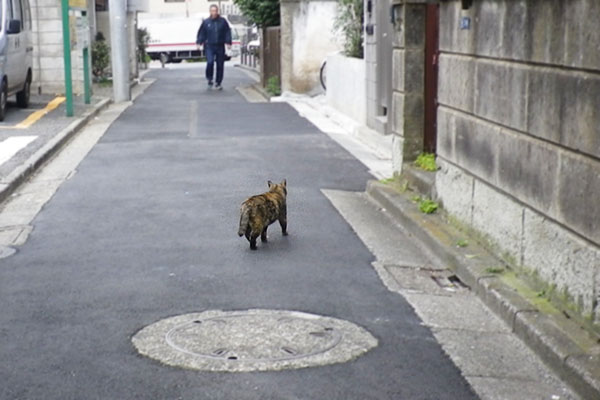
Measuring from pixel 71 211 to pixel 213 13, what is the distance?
18428mm

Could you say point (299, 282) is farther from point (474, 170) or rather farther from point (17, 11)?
point (17, 11)

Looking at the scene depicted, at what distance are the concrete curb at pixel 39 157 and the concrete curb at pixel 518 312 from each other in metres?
4.36

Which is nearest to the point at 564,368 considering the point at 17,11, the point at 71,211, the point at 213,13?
the point at 71,211

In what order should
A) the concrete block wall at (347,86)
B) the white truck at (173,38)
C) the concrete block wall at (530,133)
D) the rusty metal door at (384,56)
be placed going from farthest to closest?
the white truck at (173,38)
the concrete block wall at (347,86)
the rusty metal door at (384,56)
the concrete block wall at (530,133)

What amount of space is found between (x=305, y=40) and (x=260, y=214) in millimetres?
16518

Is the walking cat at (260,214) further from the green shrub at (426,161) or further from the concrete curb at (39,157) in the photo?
the concrete curb at (39,157)

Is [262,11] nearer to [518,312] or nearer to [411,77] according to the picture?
[411,77]

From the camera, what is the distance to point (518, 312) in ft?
19.9

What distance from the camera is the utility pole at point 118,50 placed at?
23.1 m

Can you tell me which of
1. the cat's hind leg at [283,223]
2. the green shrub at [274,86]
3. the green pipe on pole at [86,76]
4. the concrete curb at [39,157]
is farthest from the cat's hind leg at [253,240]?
the green shrub at [274,86]

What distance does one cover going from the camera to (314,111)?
21.2 m

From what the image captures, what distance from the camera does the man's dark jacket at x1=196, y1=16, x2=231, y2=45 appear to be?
2749 cm

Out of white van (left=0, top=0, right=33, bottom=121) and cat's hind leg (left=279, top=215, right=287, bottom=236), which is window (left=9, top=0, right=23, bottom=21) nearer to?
white van (left=0, top=0, right=33, bottom=121)

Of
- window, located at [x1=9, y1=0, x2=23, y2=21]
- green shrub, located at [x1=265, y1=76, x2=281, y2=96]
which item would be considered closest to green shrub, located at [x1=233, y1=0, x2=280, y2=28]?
green shrub, located at [x1=265, y1=76, x2=281, y2=96]
